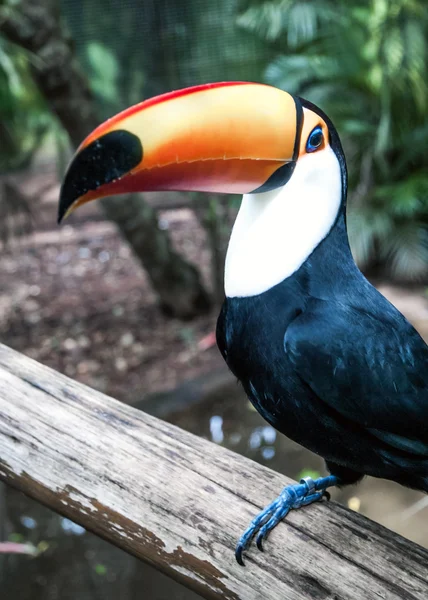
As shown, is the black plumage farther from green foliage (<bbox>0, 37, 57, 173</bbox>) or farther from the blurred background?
green foliage (<bbox>0, 37, 57, 173</bbox>)

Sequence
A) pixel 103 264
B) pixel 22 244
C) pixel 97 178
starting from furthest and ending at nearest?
pixel 22 244, pixel 103 264, pixel 97 178

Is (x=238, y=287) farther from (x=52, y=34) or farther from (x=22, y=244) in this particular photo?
(x=22, y=244)

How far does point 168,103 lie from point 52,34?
2228 mm

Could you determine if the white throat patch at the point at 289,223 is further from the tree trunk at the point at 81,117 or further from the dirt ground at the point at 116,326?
the tree trunk at the point at 81,117

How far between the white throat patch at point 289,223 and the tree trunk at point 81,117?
2.13m

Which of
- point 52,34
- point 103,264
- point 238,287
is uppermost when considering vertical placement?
point 52,34

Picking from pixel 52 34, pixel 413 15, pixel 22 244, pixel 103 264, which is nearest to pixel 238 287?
pixel 52 34

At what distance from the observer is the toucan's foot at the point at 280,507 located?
1082 mm

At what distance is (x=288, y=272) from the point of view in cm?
113

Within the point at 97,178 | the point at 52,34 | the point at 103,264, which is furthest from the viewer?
the point at 103,264

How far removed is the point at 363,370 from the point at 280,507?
30 cm

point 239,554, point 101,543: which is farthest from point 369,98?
point 239,554

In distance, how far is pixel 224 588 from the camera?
3.47 ft

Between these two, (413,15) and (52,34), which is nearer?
(52,34)
